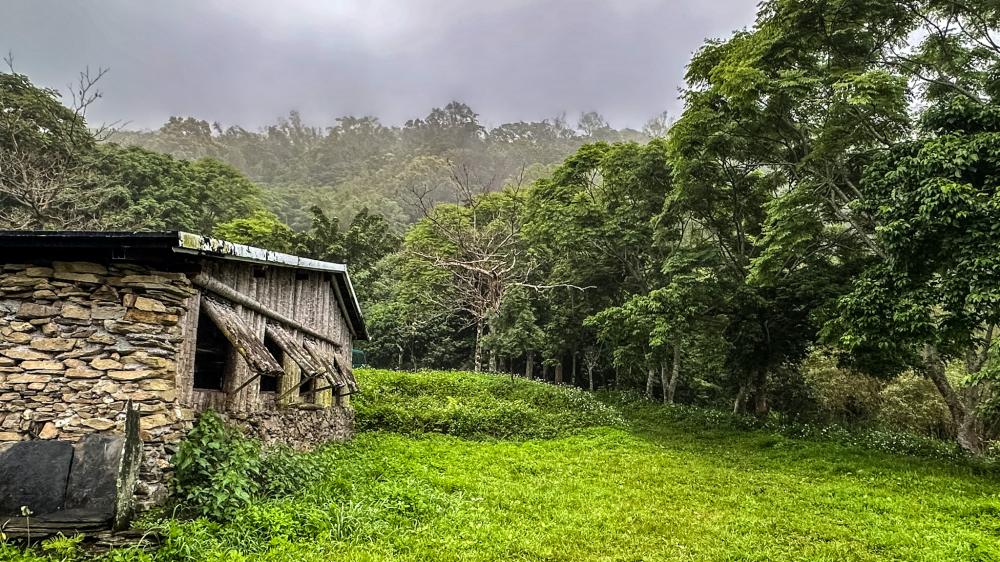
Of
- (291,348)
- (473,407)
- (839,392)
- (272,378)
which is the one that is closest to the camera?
(291,348)

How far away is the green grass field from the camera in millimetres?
6250

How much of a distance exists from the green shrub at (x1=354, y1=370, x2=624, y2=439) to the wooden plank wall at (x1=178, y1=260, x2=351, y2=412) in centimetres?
289

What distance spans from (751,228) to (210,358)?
1727cm

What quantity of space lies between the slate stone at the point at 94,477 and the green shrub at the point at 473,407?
9.66 meters

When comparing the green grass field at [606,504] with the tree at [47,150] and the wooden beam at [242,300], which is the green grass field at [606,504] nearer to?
the wooden beam at [242,300]

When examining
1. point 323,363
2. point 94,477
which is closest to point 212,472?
point 94,477

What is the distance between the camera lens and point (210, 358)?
8.09 m

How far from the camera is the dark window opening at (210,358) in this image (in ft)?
26.2

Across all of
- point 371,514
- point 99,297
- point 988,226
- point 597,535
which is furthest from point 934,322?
point 99,297

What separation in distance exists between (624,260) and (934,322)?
41.5 feet

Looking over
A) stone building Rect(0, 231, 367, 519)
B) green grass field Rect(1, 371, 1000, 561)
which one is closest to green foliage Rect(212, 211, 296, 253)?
green grass field Rect(1, 371, 1000, 561)

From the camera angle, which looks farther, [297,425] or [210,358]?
[297,425]

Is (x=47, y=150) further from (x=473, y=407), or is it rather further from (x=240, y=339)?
(x=240, y=339)

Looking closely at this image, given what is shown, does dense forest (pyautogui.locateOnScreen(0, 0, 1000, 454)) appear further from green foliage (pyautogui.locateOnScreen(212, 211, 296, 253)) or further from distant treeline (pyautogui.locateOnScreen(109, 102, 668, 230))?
distant treeline (pyautogui.locateOnScreen(109, 102, 668, 230))
